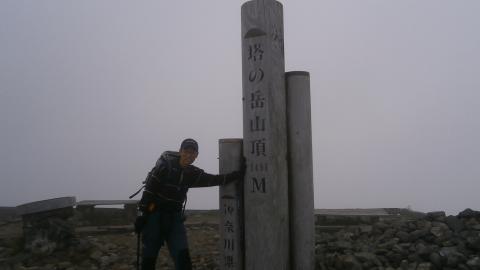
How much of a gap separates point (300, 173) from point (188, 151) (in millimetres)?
1586

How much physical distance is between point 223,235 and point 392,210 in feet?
33.3

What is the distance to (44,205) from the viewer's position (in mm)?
9219

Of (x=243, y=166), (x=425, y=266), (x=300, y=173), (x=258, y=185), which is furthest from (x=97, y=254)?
(x=425, y=266)

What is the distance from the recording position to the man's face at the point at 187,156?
545cm

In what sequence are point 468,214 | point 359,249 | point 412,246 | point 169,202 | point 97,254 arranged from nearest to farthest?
point 169,202 → point 412,246 → point 359,249 → point 468,214 → point 97,254

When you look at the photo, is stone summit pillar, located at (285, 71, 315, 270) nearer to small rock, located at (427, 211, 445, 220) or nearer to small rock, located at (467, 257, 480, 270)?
small rock, located at (467, 257, 480, 270)

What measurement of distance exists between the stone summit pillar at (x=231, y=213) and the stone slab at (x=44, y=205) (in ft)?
17.2

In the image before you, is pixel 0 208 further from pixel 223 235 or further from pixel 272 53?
pixel 272 53

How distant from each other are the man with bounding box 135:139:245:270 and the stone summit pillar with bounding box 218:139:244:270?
0.92 ft

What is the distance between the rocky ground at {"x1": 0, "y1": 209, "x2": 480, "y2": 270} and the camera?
591 centimetres

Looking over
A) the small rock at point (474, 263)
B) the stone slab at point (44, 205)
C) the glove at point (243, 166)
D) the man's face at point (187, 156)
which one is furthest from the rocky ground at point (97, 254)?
the small rock at point (474, 263)

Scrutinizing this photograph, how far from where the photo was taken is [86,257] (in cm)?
846

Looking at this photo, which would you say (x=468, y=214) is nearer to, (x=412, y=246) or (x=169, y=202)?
(x=412, y=246)

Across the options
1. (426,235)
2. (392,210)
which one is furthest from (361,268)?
(392,210)
